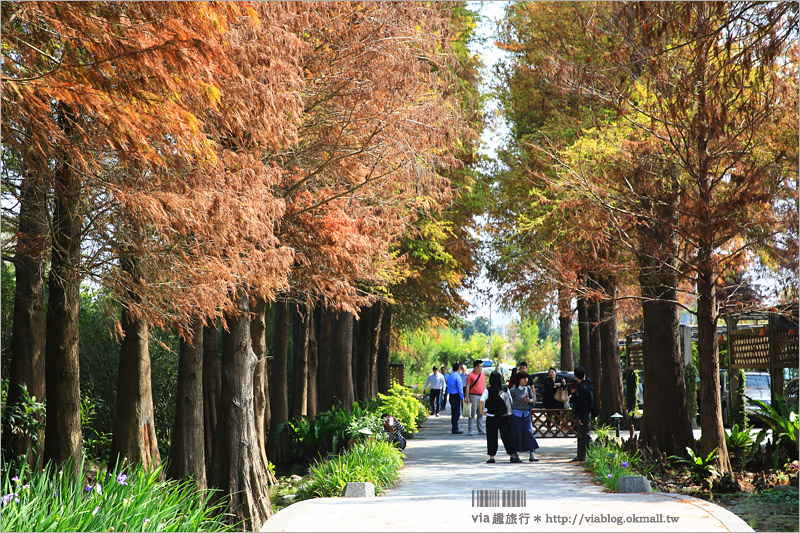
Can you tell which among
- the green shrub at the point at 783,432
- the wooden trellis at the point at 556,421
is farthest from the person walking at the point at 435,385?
the green shrub at the point at 783,432

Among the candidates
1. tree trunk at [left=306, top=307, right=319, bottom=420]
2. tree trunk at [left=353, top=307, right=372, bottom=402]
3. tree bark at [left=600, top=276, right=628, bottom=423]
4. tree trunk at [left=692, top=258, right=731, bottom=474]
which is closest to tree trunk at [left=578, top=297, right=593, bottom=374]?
tree bark at [left=600, top=276, right=628, bottom=423]

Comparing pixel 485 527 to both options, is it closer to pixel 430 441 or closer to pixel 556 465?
pixel 556 465

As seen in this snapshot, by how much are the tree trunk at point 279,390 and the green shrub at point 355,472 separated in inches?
261

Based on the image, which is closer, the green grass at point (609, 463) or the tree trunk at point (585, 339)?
the green grass at point (609, 463)

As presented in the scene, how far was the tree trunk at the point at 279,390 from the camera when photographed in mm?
20328

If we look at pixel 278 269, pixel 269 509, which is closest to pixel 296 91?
pixel 278 269

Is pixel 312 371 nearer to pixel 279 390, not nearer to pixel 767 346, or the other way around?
pixel 279 390

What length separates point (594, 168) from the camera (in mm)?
15039

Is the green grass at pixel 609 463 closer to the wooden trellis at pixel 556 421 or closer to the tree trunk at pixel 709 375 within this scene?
the tree trunk at pixel 709 375

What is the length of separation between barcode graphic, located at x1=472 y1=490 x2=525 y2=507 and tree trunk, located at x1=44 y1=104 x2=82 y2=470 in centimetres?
482

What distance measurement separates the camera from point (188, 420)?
1354 cm

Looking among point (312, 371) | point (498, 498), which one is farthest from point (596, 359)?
point (498, 498)

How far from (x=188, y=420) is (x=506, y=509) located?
6.37 metres

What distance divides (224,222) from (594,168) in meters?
8.55
